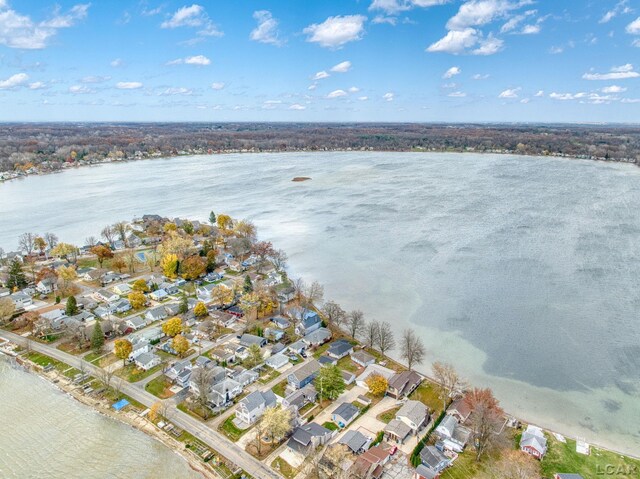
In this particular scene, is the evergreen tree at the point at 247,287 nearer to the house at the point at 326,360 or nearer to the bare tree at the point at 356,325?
the bare tree at the point at 356,325

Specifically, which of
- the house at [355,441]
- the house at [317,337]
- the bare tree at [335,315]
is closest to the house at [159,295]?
the house at [317,337]

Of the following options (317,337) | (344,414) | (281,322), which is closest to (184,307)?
(281,322)

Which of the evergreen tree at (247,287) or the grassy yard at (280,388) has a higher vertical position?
the evergreen tree at (247,287)

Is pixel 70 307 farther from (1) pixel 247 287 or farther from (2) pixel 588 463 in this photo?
(2) pixel 588 463

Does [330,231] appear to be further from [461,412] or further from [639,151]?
[639,151]

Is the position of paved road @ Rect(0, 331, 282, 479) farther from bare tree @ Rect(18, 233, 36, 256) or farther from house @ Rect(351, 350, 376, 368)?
bare tree @ Rect(18, 233, 36, 256)
